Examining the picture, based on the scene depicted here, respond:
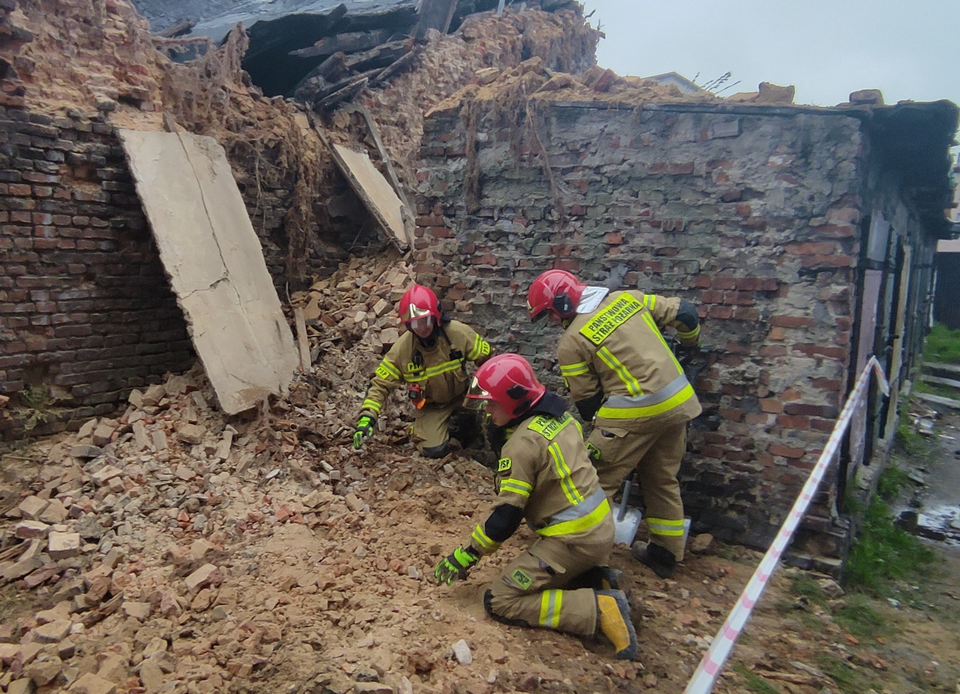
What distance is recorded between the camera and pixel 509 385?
3369 mm

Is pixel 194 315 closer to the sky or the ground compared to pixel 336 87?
closer to the ground

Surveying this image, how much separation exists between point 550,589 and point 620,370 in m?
1.33

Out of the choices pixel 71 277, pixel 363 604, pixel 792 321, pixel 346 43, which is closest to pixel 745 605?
pixel 363 604

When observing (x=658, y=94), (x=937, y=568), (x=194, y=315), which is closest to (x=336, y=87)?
(x=194, y=315)

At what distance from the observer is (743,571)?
13.8 feet

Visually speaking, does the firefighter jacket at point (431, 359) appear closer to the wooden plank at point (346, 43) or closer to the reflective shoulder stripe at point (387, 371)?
the reflective shoulder stripe at point (387, 371)

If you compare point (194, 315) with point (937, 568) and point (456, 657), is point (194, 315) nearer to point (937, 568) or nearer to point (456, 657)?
point (456, 657)

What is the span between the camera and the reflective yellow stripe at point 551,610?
3.26 metres

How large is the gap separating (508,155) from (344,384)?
2.42 metres

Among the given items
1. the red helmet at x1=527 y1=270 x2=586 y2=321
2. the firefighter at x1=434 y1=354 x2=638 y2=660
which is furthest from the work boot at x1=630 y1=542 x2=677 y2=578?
the red helmet at x1=527 y1=270 x2=586 y2=321

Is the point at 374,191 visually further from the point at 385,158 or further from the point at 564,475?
the point at 564,475

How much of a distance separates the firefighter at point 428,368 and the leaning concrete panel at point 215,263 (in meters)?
1.03

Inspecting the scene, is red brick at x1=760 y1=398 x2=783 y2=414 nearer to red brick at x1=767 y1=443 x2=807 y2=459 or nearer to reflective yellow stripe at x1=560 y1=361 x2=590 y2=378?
red brick at x1=767 y1=443 x2=807 y2=459

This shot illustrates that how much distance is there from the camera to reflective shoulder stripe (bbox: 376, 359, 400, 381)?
5012mm
